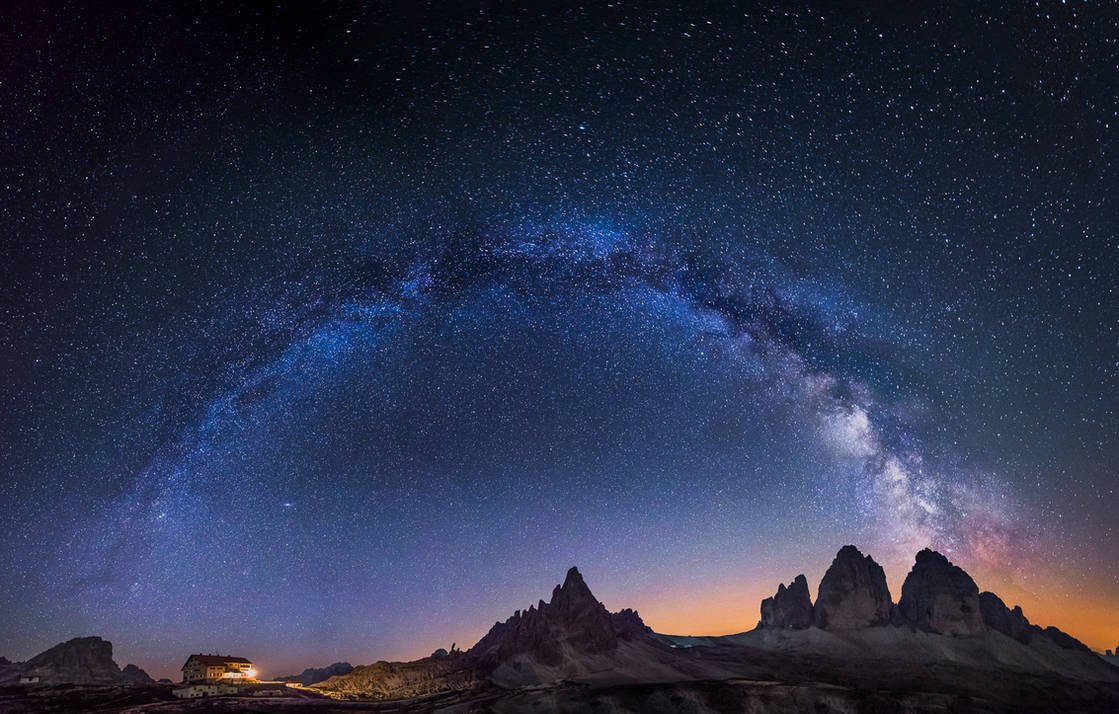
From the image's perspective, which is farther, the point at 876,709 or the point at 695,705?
the point at 876,709

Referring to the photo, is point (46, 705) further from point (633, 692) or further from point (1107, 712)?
point (1107, 712)

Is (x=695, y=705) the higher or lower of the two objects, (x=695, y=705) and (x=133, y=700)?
the lower

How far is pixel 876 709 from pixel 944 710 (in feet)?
57.5

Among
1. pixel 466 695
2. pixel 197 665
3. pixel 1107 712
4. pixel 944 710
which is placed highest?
pixel 197 665

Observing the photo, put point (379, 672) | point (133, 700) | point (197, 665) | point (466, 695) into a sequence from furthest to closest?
point (379, 672)
point (466, 695)
point (197, 665)
point (133, 700)

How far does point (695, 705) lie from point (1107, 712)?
157m

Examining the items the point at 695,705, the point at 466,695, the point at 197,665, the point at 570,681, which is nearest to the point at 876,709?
the point at 695,705

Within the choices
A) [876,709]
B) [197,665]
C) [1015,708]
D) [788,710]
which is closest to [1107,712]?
[1015,708]

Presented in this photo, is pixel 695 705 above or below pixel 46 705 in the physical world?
below

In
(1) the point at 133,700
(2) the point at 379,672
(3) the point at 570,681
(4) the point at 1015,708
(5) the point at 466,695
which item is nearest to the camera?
(1) the point at 133,700

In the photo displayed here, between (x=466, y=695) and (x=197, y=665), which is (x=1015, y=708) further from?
(x=197, y=665)

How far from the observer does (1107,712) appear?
199375 mm

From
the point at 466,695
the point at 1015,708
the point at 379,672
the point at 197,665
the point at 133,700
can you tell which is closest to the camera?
the point at 133,700

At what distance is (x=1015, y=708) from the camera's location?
189m
